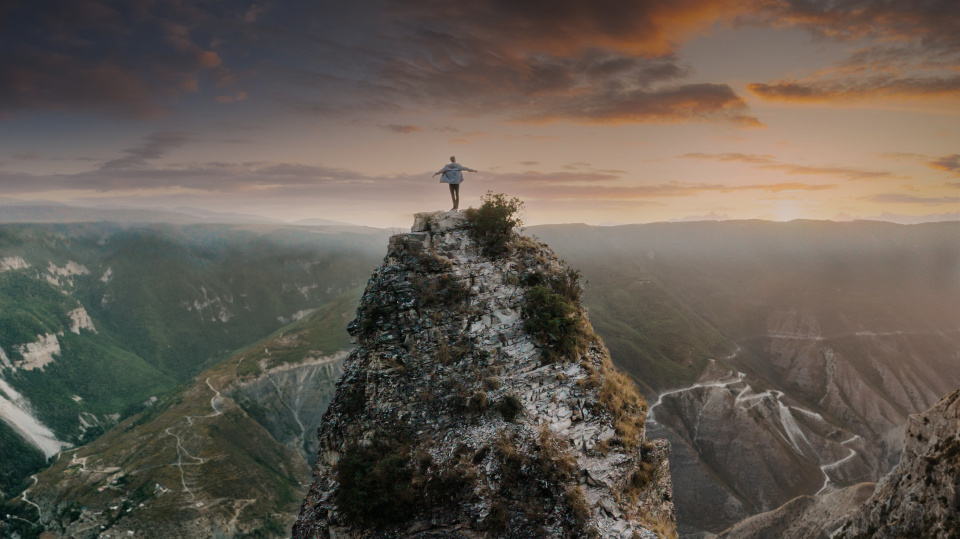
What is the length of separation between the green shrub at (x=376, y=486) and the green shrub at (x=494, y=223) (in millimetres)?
10388

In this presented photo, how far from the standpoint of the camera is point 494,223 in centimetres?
2105

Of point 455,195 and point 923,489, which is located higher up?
point 455,195

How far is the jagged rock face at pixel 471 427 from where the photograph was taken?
13.1 m

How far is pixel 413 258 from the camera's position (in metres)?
19.8

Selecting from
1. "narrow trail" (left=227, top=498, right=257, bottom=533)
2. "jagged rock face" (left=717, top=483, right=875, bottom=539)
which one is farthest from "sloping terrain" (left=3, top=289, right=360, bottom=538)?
"jagged rock face" (left=717, top=483, right=875, bottom=539)

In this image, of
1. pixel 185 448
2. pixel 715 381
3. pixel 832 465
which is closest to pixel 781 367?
pixel 715 381

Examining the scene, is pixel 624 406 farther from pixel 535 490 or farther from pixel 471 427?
pixel 471 427

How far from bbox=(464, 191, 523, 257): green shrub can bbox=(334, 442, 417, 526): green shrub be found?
409 inches

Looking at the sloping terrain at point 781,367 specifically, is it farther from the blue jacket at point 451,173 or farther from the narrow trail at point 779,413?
the blue jacket at point 451,173

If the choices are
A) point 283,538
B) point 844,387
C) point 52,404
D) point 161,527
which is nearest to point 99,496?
point 161,527

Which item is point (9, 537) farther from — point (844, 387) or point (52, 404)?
point (844, 387)

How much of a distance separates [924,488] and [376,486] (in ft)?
68.5

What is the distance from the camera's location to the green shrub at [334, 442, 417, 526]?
13.4m

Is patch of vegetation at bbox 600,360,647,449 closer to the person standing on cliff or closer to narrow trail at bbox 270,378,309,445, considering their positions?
the person standing on cliff
